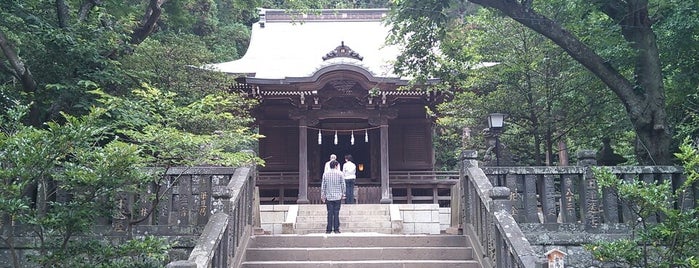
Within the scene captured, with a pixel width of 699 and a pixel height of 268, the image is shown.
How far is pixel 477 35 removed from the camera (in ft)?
36.8

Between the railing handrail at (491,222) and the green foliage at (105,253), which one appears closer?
the green foliage at (105,253)

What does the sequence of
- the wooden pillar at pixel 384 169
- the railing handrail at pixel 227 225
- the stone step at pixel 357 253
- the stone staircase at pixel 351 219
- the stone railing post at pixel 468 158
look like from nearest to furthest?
the railing handrail at pixel 227 225 → the stone step at pixel 357 253 → the stone railing post at pixel 468 158 → the stone staircase at pixel 351 219 → the wooden pillar at pixel 384 169

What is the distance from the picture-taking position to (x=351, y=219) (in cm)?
1227

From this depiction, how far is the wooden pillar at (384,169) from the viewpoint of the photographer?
15.8 meters

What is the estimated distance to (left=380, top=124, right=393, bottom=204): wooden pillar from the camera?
51.7 ft

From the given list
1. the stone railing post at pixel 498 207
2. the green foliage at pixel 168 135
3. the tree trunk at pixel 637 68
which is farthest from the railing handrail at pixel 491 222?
the green foliage at pixel 168 135

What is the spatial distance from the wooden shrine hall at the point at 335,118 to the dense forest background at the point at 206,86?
8.41 ft

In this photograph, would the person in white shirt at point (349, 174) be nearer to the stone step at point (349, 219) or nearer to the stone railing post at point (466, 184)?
the stone step at point (349, 219)

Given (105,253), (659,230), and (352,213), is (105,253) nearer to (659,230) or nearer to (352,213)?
(659,230)

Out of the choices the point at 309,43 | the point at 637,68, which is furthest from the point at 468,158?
the point at 309,43

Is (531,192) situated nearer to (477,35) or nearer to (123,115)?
(477,35)

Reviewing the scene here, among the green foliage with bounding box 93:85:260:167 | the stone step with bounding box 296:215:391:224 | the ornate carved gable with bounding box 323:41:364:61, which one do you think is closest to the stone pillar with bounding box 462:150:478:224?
the green foliage with bounding box 93:85:260:167

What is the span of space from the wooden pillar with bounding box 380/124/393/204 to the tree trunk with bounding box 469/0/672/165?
832 cm

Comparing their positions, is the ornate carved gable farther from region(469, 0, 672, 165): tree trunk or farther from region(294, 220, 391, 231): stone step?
region(469, 0, 672, 165): tree trunk
